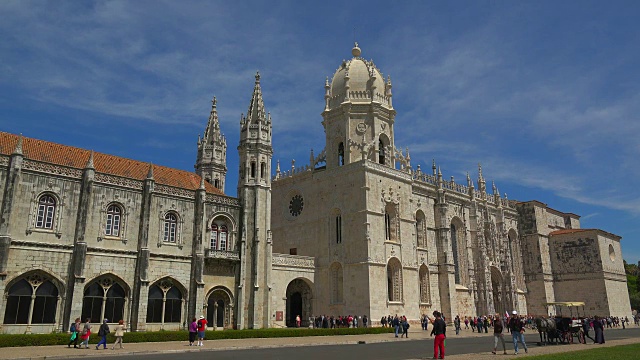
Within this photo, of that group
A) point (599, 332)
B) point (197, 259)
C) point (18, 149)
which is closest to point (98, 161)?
point (18, 149)

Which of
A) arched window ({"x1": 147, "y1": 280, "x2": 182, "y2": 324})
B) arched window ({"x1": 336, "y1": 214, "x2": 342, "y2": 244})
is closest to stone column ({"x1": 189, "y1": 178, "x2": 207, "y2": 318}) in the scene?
arched window ({"x1": 147, "y1": 280, "x2": 182, "y2": 324})

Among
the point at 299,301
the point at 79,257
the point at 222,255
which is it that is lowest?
the point at 299,301

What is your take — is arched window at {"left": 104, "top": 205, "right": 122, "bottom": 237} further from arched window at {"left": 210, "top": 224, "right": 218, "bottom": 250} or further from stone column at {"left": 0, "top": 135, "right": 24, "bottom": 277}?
arched window at {"left": 210, "top": 224, "right": 218, "bottom": 250}

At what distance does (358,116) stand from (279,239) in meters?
14.3

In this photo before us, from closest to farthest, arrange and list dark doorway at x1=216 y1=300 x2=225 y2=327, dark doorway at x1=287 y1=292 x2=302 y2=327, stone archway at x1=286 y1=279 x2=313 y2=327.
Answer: dark doorway at x1=216 y1=300 x2=225 y2=327, stone archway at x1=286 y1=279 x2=313 y2=327, dark doorway at x1=287 y1=292 x2=302 y2=327

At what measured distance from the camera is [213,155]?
55.1 meters

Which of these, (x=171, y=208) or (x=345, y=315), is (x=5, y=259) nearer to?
(x=171, y=208)

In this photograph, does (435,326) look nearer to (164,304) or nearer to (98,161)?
(164,304)

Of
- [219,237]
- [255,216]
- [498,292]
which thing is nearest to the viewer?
[219,237]

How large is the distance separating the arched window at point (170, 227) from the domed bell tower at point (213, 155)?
1888 cm

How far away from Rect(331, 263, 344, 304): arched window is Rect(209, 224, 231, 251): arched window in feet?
34.5

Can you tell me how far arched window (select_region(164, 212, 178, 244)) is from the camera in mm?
34562

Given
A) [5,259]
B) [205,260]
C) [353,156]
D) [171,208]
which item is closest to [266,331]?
[205,260]

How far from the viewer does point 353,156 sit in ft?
152
